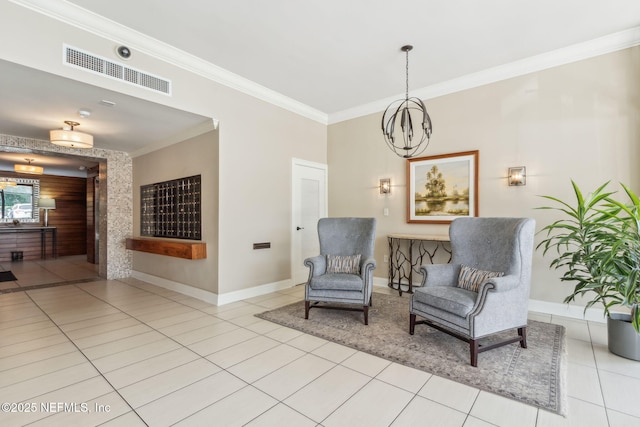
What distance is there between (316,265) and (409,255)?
5.78 feet

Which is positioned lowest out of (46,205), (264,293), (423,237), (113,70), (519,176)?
(264,293)

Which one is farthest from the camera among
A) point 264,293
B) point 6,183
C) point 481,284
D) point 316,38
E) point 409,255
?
point 6,183

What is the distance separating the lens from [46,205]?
342 inches

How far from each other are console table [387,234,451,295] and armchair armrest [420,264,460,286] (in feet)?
3.42

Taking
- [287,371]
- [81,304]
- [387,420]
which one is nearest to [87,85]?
[81,304]

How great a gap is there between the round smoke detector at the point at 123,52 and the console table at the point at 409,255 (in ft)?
12.8

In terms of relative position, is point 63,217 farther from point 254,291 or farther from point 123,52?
point 123,52

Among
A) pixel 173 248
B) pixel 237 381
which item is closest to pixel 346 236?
pixel 237 381

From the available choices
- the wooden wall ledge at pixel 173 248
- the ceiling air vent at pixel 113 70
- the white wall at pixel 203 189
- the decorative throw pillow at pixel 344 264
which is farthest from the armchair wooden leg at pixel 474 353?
the ceiling air vent at pixel 113 70

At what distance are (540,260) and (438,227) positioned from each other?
1.27 m

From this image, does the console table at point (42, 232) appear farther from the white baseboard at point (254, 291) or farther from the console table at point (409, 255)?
the console table at point (409, 255)

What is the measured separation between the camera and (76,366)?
7.82 feet

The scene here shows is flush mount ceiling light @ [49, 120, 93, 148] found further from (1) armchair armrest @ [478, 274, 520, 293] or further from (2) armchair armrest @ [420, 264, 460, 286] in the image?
(1) armchair armrest @ [478, 274, 520, 293]

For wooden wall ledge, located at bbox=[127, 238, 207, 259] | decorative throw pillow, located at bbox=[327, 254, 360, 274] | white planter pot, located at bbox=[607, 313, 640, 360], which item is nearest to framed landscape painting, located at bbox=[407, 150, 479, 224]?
decorative throw pillow, located at bbox=[327, 254, 360, 274]
